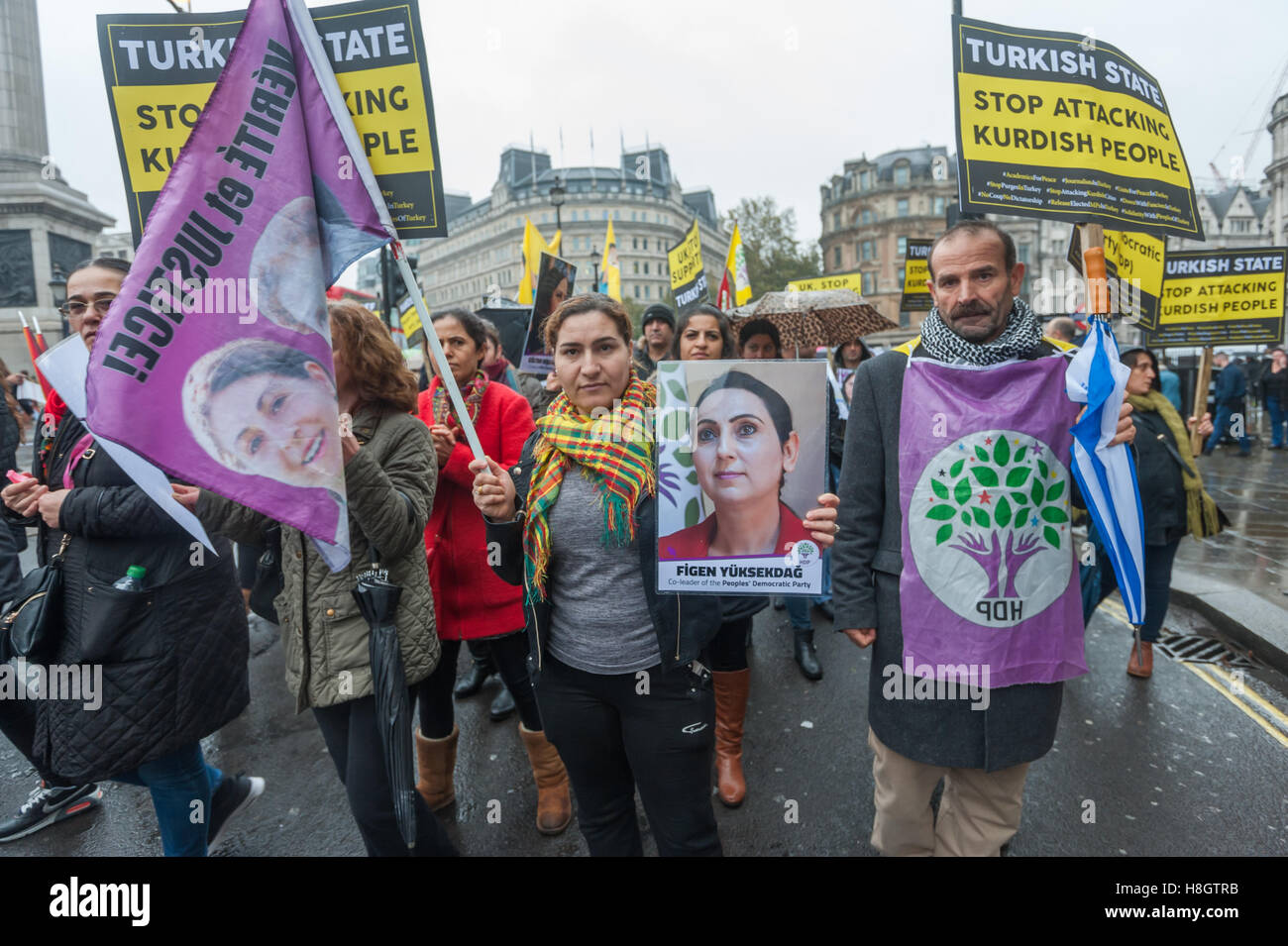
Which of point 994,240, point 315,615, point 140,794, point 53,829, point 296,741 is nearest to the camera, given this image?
point 994,240

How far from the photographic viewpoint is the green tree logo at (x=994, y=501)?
7.20 feet

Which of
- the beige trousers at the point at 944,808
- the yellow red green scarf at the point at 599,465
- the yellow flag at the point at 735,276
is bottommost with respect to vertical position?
the beige trousers at the point at 944,808

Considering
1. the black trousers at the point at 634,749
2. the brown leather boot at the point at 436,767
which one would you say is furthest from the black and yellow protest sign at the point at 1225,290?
the brown leather boot at the point at 436,767

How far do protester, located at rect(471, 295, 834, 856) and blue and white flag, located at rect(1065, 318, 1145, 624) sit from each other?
85cm

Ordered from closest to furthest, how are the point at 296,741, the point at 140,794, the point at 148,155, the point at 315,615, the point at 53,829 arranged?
the point at 315,615
the point at 148,155
the point at 53,829
the point at 140,794
the point at 296,741

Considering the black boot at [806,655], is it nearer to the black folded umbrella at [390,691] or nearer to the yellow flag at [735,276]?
the black folded umbrella at [390,691]

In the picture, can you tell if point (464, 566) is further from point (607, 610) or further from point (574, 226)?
point (574, 226)

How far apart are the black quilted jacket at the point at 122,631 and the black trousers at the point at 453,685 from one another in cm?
84

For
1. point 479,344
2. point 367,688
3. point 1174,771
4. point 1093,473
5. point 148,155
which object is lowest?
point 1174,771

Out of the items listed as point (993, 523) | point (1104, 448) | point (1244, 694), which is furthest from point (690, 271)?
point (993, 523)

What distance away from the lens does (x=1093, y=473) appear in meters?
2.28

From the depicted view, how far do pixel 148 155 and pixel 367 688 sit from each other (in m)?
2.05
